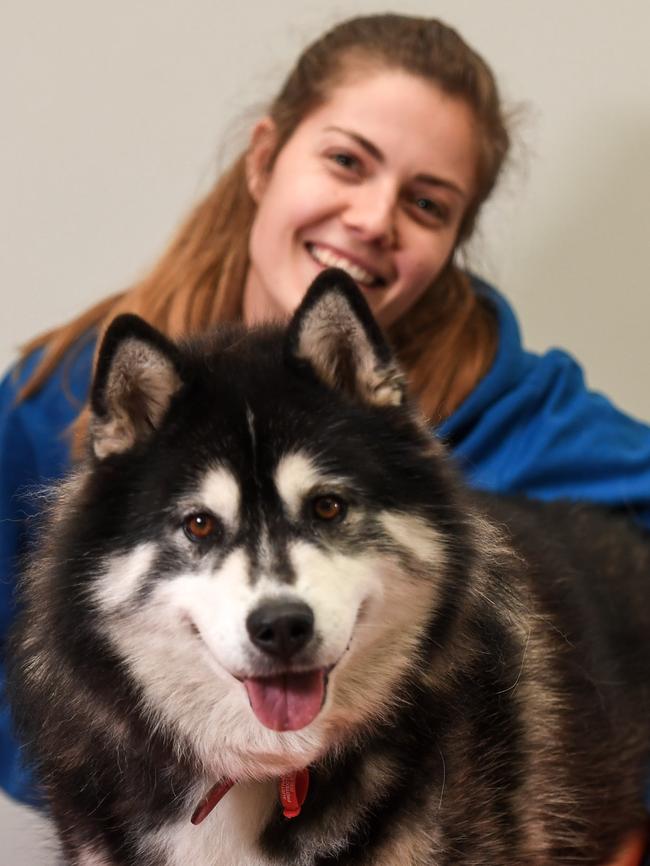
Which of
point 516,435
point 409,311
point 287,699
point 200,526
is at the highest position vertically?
point 409,311

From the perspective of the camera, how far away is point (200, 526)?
107cm

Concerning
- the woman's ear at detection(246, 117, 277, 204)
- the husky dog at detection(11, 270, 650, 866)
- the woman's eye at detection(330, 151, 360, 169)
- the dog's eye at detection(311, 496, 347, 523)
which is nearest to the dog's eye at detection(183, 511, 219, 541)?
the husky dog at detection(11, 270, 650, 866)

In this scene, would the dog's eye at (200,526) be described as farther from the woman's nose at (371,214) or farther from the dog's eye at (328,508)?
the woman's nose at (371,214)

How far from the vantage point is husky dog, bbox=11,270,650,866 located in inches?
41.3

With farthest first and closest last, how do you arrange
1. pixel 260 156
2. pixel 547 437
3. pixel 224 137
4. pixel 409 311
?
1. pixel 224 137
2. pixel 409 311
3. pixel 260 156
4. pixel 547 437

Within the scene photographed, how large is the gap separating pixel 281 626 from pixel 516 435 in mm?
1219

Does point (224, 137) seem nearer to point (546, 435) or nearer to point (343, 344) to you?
point (546, 435)

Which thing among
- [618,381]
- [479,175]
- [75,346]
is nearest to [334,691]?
[75,346]

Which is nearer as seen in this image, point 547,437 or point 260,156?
point 547,437

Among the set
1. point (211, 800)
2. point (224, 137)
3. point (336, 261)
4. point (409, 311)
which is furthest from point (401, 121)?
point (211, 800)

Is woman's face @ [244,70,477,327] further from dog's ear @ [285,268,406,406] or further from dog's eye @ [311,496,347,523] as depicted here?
dog's eye @ [311,496,347,523]

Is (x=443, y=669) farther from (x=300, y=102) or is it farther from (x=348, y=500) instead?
(x=300, y=102)

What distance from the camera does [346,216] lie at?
6.16 ft

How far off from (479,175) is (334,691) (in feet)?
4.58
